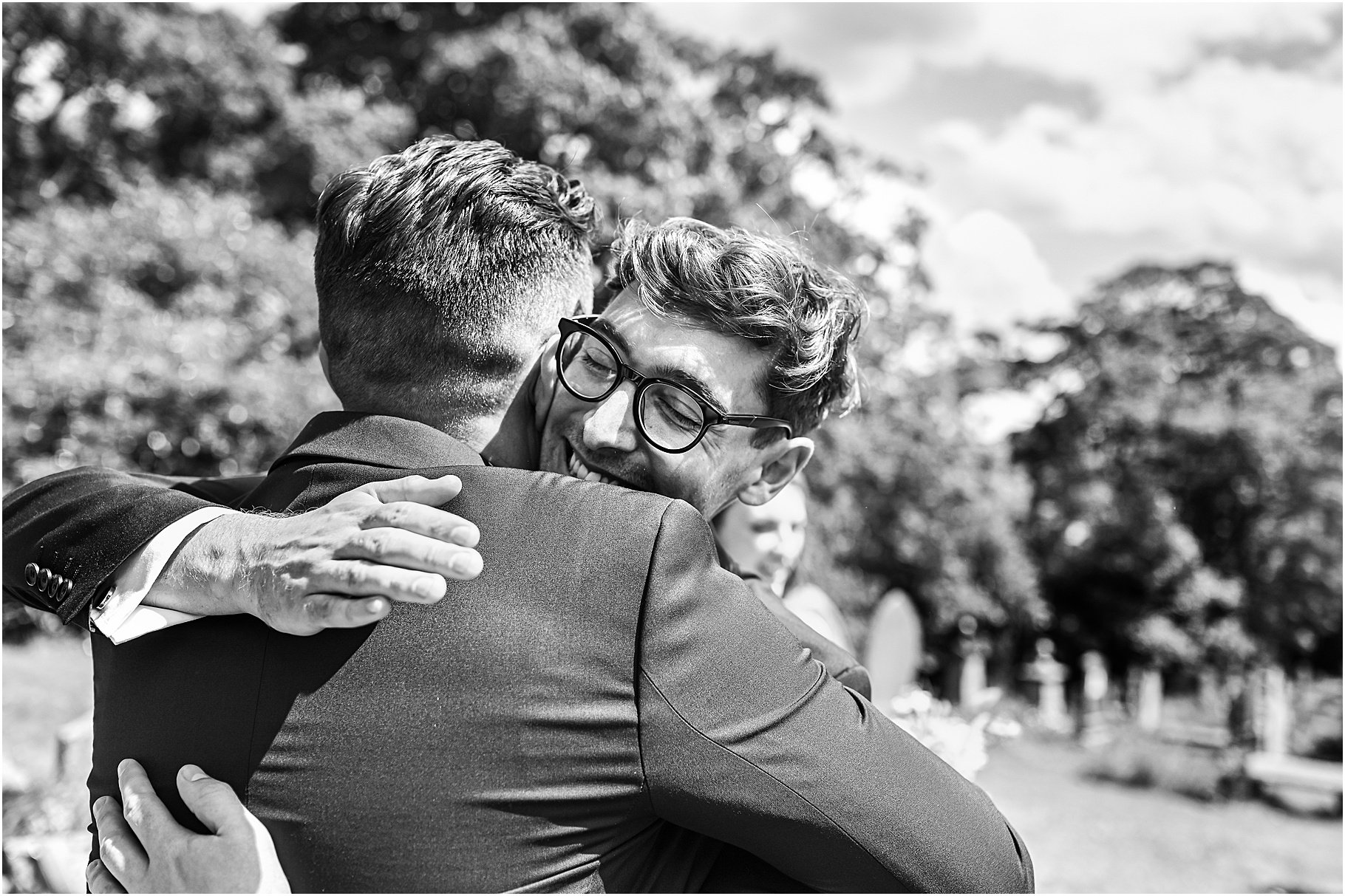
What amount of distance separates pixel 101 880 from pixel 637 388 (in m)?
1.07

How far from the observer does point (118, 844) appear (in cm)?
153

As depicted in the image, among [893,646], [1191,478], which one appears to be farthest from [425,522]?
[1191,478]

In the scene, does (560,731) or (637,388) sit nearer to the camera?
(560,731)

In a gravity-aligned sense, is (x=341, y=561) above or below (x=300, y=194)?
below

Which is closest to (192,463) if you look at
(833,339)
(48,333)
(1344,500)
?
(48,333)

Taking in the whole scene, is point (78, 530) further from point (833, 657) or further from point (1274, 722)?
point (1274, 722)

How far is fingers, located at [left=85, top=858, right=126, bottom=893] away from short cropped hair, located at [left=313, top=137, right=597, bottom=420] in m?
0.76

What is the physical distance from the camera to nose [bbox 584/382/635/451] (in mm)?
1784

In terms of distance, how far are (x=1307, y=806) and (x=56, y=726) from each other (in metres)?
13.8

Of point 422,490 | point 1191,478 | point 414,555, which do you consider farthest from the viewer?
point 1191,478

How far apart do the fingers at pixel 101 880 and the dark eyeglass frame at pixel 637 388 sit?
97cm

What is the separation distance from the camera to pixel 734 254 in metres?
1.80

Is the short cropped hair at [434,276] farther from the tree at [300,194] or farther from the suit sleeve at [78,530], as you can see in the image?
the tree at [300,194]

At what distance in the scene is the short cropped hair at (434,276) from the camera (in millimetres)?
1622
